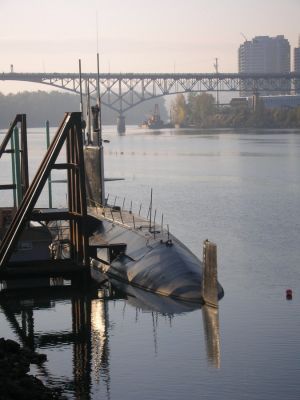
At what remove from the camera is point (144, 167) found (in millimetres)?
94375

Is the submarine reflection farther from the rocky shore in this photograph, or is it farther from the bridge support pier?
the bridge support pier

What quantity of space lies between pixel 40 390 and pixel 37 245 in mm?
15140

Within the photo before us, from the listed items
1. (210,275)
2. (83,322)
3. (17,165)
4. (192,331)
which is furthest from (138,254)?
(17,165)

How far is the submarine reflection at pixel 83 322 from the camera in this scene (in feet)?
78.8

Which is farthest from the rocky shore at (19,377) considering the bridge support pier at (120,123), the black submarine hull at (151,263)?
the bridge support pier at (120,123)

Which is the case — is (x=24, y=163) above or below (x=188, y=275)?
above

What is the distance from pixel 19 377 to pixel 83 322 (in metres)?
8.33

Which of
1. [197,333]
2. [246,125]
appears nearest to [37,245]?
[197,333]

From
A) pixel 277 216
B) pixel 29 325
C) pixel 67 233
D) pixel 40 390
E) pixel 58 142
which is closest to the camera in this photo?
pixel 40 390

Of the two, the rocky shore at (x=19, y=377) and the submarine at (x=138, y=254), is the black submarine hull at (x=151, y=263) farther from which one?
the rocky shore at (x=19, y=377)

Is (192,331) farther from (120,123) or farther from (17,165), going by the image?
(120,123)

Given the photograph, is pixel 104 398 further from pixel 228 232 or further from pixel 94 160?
pixel 228 232

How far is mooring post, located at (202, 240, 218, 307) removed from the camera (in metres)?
28.8

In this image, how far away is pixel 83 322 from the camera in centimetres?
2992
